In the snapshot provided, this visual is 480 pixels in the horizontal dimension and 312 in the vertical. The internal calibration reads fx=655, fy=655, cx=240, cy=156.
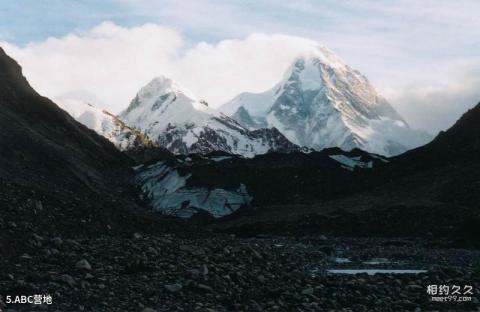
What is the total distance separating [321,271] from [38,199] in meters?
13.4

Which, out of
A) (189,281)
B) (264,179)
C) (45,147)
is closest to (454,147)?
(264,179)

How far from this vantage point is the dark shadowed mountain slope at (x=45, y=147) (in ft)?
206

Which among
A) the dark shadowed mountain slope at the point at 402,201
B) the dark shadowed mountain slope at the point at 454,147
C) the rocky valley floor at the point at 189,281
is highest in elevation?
the dark shadowed mountain slope at the point at 454,147

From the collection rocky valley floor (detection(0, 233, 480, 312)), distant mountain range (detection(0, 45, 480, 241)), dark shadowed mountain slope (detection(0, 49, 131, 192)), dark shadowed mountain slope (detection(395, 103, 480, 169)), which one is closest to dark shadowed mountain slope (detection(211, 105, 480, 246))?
dark shadowed mountain slope (detection(395, 103, 480, 169))

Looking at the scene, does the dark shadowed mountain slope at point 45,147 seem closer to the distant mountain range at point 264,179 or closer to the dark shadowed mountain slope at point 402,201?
the distant mountain range at point 264,179

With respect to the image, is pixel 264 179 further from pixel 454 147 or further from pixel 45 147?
pixel 45 147

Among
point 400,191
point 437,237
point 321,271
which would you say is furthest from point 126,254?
point 400,191

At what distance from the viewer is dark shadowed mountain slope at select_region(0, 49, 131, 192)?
62.7 metres

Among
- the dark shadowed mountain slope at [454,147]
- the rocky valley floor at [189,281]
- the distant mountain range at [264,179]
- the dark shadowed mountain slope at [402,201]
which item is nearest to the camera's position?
the rocky valley floor at [189,281]

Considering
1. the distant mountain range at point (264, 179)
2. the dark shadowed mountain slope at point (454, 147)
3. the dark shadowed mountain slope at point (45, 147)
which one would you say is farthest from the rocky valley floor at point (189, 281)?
the dark shadowed mountain slope at point (454, 147)

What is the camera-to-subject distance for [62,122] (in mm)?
104375

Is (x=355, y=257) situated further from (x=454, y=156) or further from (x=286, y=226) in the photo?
(x=454, y=156)

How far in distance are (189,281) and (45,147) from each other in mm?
60383

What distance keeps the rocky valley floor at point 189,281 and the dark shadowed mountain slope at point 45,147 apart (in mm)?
26157
